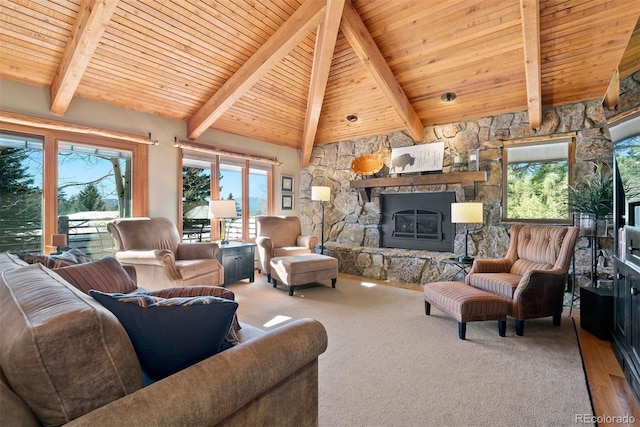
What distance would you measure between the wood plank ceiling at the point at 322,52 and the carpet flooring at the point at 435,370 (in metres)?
2.14

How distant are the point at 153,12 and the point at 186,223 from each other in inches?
110

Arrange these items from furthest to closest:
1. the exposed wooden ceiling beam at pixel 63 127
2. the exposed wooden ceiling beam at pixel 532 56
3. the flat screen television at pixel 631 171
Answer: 1. the exposed wooden ceiling beam at pixel 63 127
2. the exposed wooden ceiling beam at pixel 532 56
3. the flat screen television at pixel 631 171

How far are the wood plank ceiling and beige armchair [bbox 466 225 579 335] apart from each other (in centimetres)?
131

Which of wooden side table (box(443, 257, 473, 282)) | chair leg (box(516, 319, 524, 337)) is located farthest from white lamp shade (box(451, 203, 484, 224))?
chair leg (box(516, 319, 524, 337))

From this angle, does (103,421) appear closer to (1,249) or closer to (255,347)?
(255,347)

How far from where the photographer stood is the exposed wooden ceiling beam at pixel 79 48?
8.61 feet

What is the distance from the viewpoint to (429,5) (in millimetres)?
3266

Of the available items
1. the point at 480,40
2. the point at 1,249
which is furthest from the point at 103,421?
the point at 480,40

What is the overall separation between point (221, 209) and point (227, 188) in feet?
3.23

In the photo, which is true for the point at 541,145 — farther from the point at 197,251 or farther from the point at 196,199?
the point at 196,199

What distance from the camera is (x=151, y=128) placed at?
4285 mm

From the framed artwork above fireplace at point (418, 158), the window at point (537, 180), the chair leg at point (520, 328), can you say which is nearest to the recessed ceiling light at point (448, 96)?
the framed artwork above fireplace at point (418, 158)

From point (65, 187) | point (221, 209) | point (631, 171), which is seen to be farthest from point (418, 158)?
point (65, 187)

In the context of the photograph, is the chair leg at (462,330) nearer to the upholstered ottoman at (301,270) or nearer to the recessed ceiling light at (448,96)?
the upholstered ottoman at (301,270)
